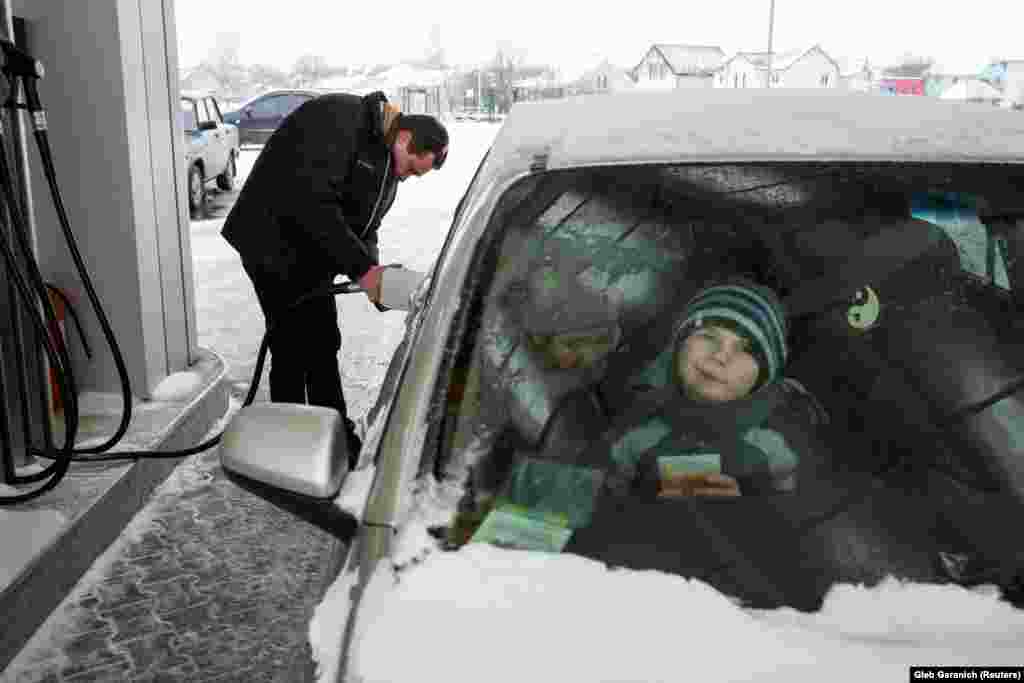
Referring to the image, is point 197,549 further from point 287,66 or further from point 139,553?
point 287,66

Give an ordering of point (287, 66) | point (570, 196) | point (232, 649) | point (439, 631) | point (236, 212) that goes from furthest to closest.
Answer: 1. point (287, 66)
2. point (236, 212)
3. point (232, 649)
4. point (570, 196)
5. point (439, 631)

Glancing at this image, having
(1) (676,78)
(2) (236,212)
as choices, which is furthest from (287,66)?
(2) (236,212)

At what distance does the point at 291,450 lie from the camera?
63.1 inches

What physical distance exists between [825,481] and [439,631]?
0.70 m

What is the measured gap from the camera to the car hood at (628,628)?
1.22 meters

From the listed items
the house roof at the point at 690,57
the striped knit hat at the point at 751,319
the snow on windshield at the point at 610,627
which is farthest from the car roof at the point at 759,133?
the house roof at the point at 690,57

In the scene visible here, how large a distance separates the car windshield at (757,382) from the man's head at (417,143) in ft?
6.55

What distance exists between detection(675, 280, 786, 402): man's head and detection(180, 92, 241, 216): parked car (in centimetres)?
1139

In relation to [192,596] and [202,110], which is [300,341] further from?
[202,110]

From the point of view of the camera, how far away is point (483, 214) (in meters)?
1.71

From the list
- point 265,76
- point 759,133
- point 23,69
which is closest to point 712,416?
point 759,133

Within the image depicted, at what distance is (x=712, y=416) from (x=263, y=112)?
24.2 m

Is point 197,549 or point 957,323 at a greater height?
point 957,323

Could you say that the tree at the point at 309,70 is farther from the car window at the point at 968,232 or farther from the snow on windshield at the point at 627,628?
the snow on windshield at the point at 627,628
